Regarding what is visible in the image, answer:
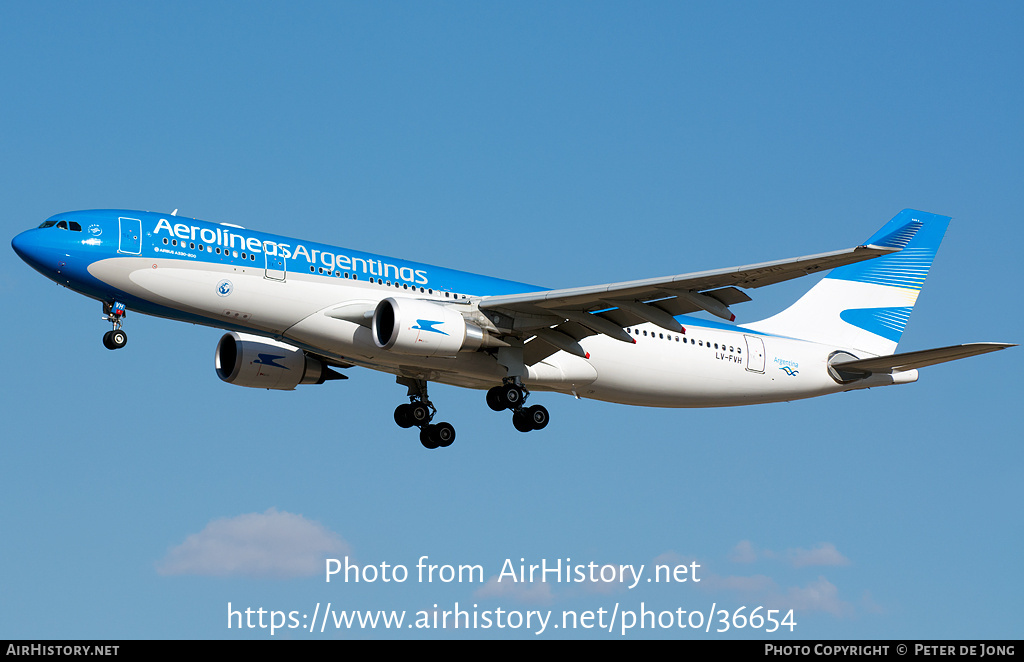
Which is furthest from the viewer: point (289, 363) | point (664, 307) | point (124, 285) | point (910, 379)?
point (910, 379)

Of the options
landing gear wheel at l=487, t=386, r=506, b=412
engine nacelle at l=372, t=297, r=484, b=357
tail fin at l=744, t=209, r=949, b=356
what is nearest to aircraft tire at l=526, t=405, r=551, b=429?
landing gear wheel at l=487, t=386, r=506, b=412

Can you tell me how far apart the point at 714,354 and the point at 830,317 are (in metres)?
5.44

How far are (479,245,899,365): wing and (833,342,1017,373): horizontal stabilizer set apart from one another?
5327 mm

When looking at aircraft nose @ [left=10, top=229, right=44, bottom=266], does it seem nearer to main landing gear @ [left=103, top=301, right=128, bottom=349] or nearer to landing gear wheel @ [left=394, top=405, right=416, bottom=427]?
main landing gear @ [left=103, top=301, right=128, bottom=349]

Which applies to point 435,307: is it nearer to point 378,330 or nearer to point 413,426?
point 378,330

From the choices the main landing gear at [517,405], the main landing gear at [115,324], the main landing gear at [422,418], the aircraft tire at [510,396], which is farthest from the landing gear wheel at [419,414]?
the main landing gear at [115,324]

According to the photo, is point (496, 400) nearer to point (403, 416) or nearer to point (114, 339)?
point (403, 416)

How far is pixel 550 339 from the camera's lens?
98.9 feet

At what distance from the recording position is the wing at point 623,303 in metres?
25.7

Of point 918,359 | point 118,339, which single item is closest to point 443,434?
point 118,339

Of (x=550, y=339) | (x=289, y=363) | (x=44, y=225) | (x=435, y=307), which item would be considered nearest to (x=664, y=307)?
(x=550, y=339)
